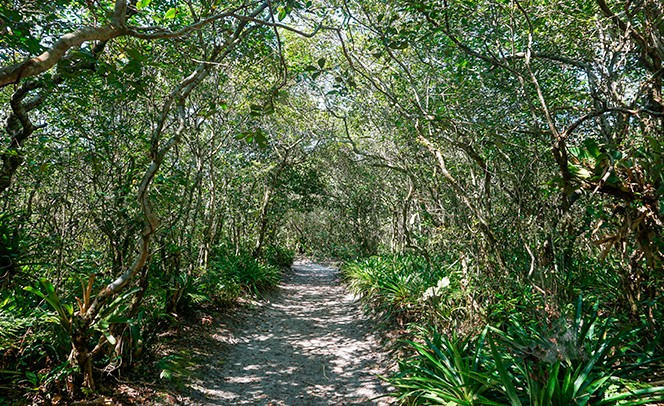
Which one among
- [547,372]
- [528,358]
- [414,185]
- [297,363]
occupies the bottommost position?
[297,363]

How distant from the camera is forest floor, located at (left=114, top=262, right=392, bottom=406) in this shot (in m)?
4.55

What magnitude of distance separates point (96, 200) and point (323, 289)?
8300mm

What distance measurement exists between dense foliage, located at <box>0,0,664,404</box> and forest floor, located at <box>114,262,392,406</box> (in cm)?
63

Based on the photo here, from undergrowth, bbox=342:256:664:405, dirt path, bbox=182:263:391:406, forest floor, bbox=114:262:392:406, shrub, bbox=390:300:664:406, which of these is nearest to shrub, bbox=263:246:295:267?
dirt path, bbox=182:263:391:406

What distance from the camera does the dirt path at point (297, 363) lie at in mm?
4574

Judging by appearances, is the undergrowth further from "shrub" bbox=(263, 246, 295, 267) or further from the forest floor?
"shrub" bbox=(263, 246, 295, 267)

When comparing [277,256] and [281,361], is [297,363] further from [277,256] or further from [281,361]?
[277,256]

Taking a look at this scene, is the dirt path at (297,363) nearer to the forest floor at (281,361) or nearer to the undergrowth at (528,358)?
the forest floor at (281,361)

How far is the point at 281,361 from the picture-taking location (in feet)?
18.9

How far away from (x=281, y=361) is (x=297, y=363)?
0.27 meters

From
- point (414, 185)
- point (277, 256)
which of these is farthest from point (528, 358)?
point (277, 256)

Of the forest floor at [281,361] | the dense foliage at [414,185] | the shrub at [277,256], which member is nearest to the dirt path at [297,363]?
the forest floor at [281,361]

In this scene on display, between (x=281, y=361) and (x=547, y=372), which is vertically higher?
(x=547, y=372)

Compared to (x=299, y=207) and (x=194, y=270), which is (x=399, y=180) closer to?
(x=299, y=207)
